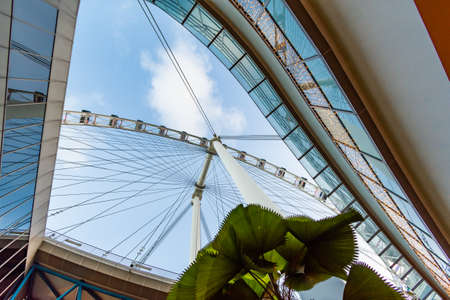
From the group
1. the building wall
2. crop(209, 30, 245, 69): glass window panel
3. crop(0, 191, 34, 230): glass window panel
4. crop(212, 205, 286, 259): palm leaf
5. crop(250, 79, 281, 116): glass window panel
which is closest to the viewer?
crop(212, 205, 286, 259): palm leaf

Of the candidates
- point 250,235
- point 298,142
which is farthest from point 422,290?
point 250,235

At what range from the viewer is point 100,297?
14570 millimetres

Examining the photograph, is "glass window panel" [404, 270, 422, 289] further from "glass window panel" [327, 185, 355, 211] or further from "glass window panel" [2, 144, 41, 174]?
"glass window panel" [2, 144, 41, 174]

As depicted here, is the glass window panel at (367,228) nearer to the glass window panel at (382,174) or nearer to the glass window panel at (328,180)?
the glass window panel at (328,180)

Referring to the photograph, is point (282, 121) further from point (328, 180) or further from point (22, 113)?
point (22, 113)

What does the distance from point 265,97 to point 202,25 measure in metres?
5.36

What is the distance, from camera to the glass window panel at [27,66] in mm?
6957

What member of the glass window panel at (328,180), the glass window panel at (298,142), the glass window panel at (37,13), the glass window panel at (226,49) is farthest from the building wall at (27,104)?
the glass window panel at (328,180)

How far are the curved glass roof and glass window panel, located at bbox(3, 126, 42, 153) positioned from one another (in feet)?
29.7

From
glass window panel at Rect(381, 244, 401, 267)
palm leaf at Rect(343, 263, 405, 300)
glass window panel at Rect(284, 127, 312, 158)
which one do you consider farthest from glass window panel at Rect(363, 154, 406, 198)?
glass window panel at Rect(381, 244, 401, 267)

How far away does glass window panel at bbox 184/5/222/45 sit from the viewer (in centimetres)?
1380

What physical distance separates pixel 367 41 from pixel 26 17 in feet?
27.8

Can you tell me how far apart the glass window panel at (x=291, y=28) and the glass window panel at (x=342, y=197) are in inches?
359

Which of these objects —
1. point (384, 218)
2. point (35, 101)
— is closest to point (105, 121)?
point (35, 101)
